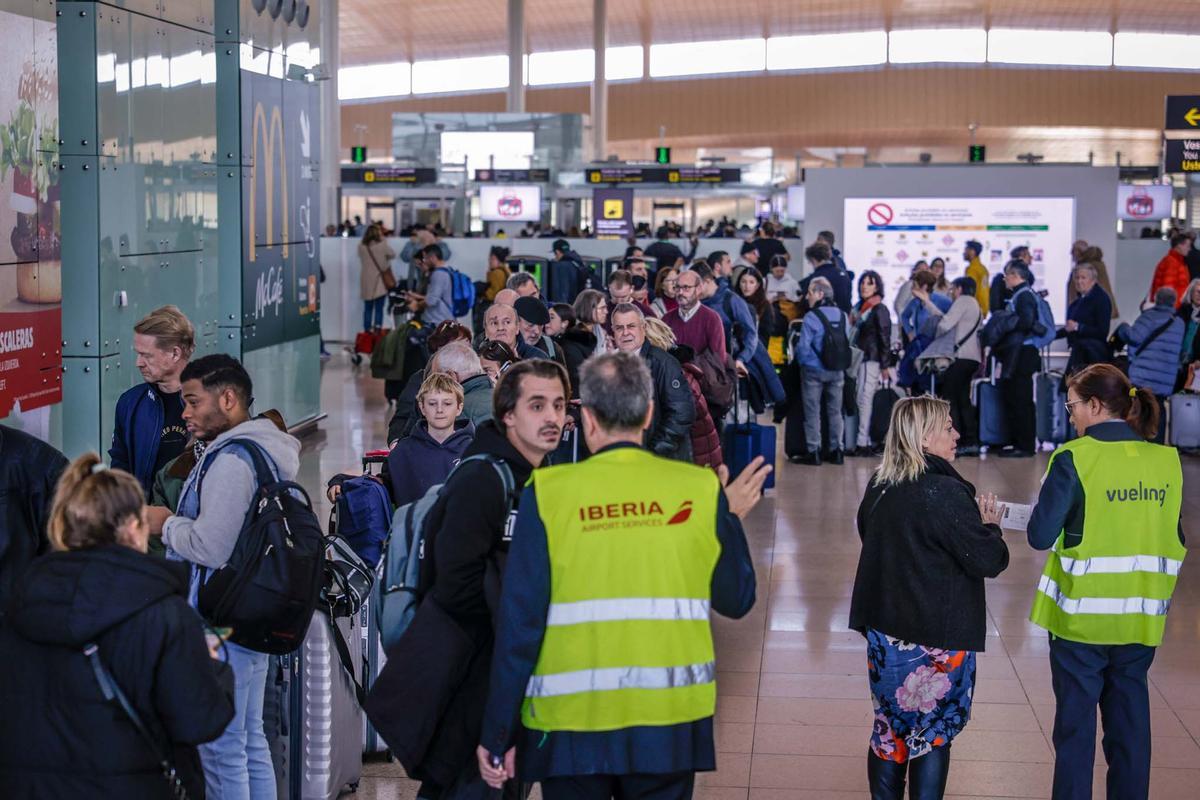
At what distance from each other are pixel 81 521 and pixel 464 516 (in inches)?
33.1

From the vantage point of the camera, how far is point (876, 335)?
1257 centimetres

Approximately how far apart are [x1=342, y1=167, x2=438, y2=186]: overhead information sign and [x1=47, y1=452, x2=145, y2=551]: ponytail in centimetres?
2568

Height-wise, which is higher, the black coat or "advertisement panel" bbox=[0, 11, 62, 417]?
"advertisement panel" bbox=[0, 11, 62, 417]

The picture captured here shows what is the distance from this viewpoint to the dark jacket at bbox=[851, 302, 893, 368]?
1256 centimetres

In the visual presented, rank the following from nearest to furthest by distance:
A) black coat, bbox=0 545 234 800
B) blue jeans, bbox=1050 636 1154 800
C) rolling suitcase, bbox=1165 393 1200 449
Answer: black coat, bbox=0 545 234 800
blue jeans, bbox=1050 636 1154 800
rolling suitcase, bbox=1165 393 1200 449

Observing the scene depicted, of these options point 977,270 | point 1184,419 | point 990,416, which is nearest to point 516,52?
A: point 977,270

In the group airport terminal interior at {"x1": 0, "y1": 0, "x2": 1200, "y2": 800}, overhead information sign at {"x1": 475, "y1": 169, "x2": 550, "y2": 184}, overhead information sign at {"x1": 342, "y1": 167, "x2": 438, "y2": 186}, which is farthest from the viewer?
overhead information sign at {"x1": 475, "y1": 169, "x2": 550, "y2": 184}

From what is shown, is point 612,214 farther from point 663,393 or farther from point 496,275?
point 663,393

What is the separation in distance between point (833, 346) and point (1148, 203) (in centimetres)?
1877

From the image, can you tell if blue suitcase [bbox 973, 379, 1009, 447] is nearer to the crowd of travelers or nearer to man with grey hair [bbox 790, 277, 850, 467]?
man with grey hair [bbox 790, 277, 850, 467]

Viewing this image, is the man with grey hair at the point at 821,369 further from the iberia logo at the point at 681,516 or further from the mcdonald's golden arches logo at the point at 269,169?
the iberia logo at the point at 681,516

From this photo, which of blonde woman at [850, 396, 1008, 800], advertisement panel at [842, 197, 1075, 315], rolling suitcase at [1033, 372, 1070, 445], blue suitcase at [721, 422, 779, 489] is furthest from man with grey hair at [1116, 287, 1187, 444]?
blonde woman at [850, 396, 1008, 800]

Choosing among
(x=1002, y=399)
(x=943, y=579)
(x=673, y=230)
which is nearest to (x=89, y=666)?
(x=943, y=579)

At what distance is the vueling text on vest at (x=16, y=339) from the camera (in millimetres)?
6336
